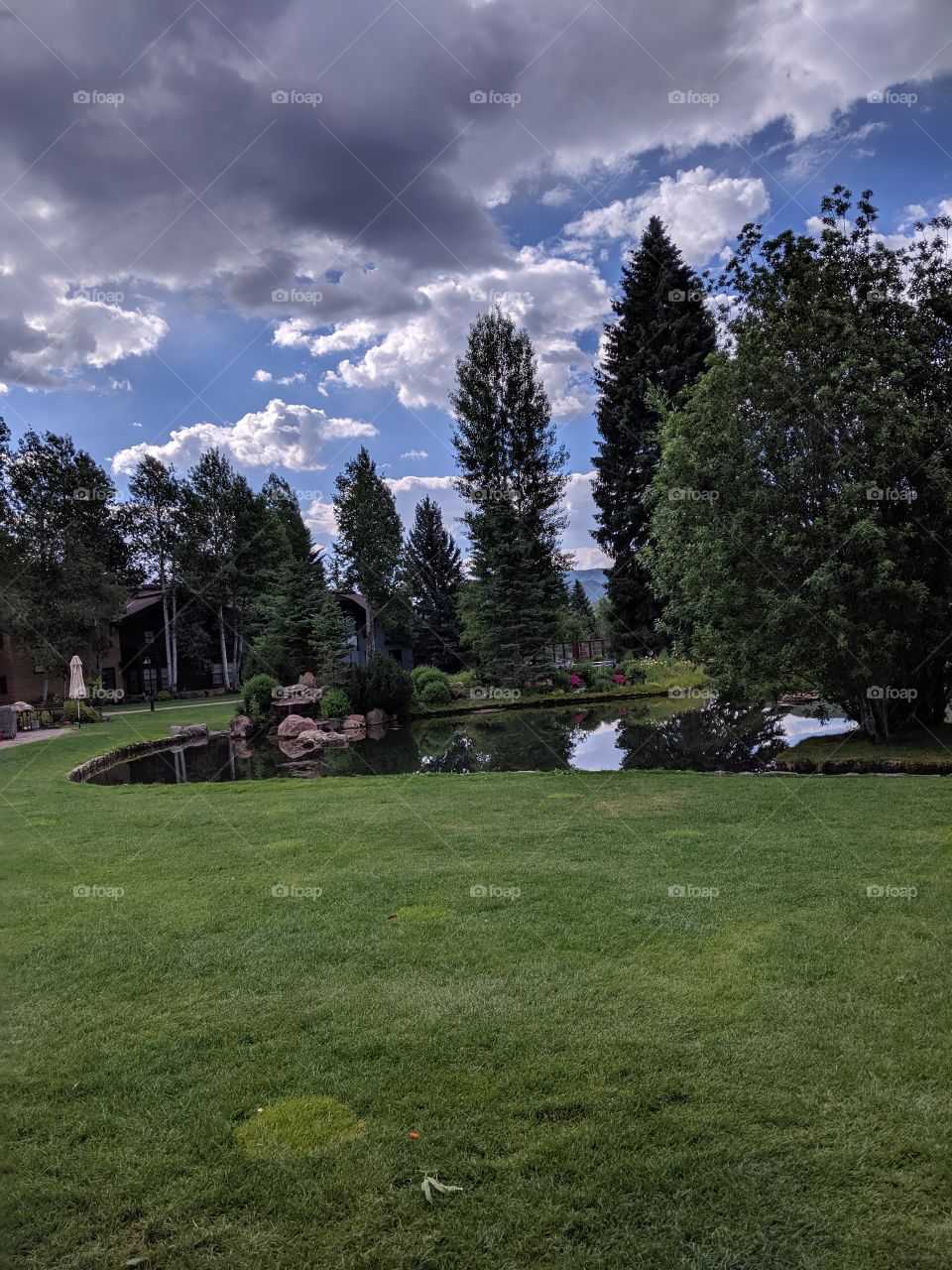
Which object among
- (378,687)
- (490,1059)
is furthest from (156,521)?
(490,1059)

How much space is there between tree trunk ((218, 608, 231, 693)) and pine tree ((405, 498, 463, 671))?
10406 millimetres

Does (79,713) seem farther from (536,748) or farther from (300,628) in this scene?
(536,748)

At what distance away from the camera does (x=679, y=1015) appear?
3.14 meters

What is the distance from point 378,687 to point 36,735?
358 inches

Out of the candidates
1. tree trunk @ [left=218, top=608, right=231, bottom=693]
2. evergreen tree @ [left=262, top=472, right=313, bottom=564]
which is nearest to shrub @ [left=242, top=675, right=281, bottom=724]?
evergreen tree @ [left=262, top=472, right=313, bottom=564]

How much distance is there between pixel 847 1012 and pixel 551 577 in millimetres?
23978

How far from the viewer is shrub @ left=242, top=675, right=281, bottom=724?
74.4 feet

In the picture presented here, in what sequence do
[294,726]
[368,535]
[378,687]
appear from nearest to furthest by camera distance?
[294,726] < [378,687] < [368,535]

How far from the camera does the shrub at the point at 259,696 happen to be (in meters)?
22.7

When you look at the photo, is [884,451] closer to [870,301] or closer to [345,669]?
[870,301]

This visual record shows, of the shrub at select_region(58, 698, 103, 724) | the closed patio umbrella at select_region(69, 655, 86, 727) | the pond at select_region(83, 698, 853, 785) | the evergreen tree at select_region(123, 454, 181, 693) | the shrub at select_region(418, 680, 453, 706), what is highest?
the evergreen tree at select_region(123, 454, 181, 693)

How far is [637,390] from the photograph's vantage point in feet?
97.3

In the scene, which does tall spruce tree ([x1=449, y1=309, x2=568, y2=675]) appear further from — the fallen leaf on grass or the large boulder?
the fallen leaf on grass

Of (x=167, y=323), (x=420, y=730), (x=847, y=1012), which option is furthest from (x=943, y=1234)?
(x=420, y=730)
